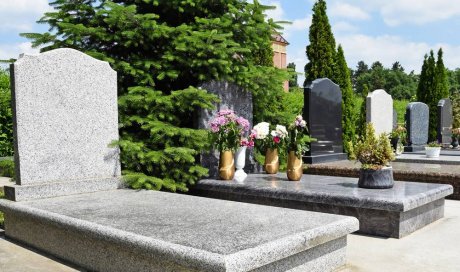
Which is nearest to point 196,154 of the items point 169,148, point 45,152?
point 169,148

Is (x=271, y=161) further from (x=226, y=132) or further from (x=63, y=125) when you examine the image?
(x=63, y=125)

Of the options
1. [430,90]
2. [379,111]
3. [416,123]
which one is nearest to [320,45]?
[379,111]

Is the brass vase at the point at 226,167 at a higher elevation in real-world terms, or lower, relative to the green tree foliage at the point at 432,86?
lower

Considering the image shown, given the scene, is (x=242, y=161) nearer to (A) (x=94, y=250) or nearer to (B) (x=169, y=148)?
(B) (x=169, y=148)

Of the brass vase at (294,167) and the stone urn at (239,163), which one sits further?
the stone urn at (239,163)

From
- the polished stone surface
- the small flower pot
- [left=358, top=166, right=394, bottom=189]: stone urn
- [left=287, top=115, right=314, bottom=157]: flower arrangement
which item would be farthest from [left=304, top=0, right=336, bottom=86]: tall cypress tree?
[left=358, top=166, right=394, bottom=189]: stone urn

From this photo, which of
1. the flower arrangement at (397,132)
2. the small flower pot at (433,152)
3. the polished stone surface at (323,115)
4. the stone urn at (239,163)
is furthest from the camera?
the small flower pot at (433,152)

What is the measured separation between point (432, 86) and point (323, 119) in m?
12.5

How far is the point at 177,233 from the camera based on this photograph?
3.69 metres

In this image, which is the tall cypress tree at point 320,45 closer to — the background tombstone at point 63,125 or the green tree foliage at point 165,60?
the green tree foliage at point 165,60

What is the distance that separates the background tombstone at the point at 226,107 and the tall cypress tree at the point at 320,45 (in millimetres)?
6618

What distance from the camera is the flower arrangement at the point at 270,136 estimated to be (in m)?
7.09

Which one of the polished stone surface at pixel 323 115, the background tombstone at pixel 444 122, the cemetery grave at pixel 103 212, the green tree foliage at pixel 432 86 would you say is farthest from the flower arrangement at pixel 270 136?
the green tree foliage at pixel 432 86

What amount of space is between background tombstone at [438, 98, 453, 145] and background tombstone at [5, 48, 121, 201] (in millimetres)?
13530
